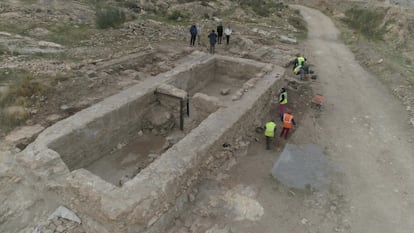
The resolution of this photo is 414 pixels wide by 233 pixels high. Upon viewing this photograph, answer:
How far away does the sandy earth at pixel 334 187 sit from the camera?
6.75 metres

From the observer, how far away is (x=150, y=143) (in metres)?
9.88

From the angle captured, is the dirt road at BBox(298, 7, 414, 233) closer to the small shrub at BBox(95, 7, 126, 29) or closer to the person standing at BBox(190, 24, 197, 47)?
the person standing at BBox(190, 24, 197, 47)

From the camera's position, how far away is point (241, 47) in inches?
677

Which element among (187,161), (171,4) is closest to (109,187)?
(187,161)

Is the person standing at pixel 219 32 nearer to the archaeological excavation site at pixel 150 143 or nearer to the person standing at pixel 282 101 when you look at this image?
the archaeological excavation site at pixel 150 143

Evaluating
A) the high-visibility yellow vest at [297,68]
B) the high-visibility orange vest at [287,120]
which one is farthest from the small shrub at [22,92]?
the high-visibility yellow vest at [297,68]

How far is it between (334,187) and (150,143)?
5.51 metres

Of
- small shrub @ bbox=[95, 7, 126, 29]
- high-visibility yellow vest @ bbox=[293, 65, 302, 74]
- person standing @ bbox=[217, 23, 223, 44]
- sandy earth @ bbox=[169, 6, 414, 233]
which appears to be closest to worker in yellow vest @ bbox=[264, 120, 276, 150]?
sandy earth @ bbox=[169, 6, 414, 233]

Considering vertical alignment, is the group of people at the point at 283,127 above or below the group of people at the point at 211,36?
below

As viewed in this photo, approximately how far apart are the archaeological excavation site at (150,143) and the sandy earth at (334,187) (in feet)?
2.09

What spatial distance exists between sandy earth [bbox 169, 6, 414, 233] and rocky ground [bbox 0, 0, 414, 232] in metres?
0.05

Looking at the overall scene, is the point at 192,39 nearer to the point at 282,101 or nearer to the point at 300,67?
the point at 300,67

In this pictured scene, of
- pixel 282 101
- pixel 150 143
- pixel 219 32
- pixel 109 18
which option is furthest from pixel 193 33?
pixel 150 143

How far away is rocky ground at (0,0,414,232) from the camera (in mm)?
6934
